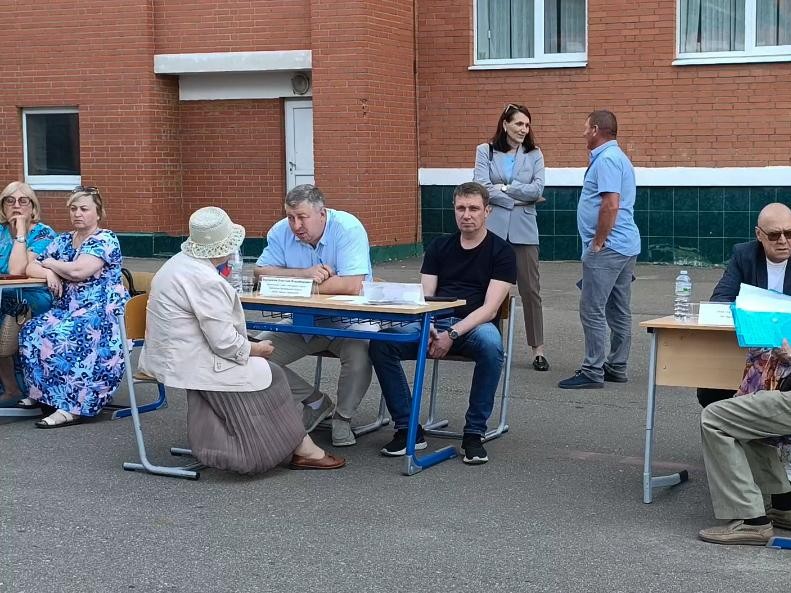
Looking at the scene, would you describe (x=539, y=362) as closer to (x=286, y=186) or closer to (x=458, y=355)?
(x=458, y=355)

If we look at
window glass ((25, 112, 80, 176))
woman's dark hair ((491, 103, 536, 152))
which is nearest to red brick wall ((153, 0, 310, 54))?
window glass ((25, 112, 80, 176))

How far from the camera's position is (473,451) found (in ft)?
22.7

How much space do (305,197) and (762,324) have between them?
9.66 feet

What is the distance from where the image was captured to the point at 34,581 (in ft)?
16.6

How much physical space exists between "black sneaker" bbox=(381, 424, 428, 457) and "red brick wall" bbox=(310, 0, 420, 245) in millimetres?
8625

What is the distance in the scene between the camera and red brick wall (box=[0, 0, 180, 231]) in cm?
1662

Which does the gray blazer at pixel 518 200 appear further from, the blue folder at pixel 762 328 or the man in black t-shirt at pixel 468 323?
the blue folder at pixel 762 328

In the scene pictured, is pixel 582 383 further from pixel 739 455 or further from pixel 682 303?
pixel 739 455

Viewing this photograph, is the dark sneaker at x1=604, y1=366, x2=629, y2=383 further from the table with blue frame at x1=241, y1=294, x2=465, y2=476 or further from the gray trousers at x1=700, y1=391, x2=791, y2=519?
the gray trousers at x1=700, y1=391, x2=791, y2=519

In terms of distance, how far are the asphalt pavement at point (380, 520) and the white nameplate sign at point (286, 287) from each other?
0.95 metres

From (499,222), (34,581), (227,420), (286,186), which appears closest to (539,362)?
(499,222)

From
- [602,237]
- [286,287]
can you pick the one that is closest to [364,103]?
[602,237]

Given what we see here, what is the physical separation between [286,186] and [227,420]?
10.4 m

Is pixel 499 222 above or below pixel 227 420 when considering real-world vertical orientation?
above
